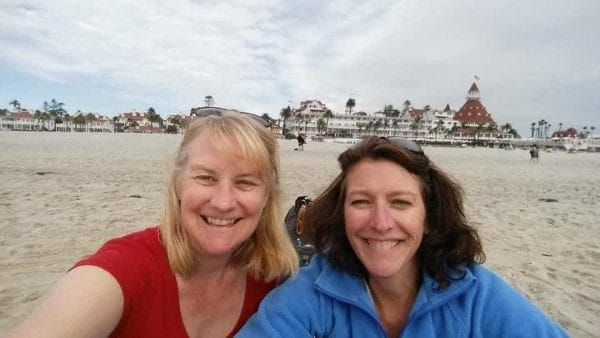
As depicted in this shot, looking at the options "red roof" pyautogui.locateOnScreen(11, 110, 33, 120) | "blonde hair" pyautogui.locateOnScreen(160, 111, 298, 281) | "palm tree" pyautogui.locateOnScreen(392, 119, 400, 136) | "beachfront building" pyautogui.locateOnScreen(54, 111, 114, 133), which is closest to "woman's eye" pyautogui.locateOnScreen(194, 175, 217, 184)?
"blonde hair" pyautogui.locateOnScreen(160, 111, 298, 281)

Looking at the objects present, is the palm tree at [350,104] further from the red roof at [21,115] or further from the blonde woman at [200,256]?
the blonde woman at [200,256]

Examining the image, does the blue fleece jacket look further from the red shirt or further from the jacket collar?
the red shirt

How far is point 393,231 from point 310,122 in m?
119

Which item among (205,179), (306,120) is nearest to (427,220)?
(205,179)

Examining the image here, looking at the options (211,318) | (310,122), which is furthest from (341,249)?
(310,122)

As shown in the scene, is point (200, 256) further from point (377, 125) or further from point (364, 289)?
point (377, 125)

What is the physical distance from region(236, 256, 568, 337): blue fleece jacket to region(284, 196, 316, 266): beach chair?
0.81 meters

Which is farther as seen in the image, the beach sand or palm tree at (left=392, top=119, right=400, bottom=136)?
palm tree at (left=392, top=119, right=400, bottom=136)

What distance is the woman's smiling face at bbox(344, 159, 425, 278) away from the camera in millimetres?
2033

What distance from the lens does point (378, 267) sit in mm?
2033

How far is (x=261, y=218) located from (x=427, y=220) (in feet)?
3.13

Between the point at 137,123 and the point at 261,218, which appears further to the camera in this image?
the point at 137,123

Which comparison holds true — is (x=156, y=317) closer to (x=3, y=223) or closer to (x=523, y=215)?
(x=3, y=223)

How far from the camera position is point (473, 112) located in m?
128
